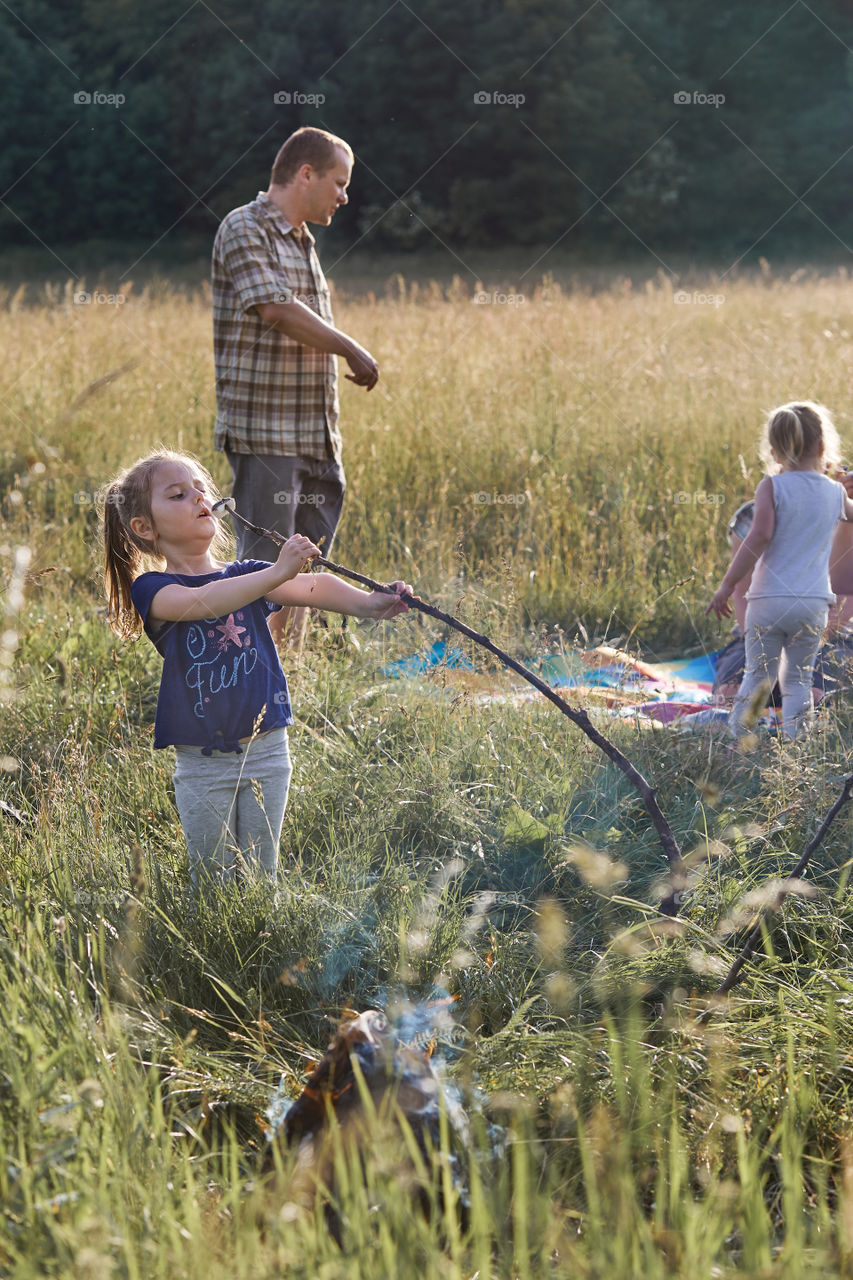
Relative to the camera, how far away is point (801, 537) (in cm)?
368

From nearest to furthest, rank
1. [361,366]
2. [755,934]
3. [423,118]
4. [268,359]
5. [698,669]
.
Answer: [755,934] → [361,366] → [268,359] → [698,669] → [423,118]

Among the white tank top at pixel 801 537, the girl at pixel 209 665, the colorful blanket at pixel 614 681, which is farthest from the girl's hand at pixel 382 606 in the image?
the white tank top at pixel 801 537

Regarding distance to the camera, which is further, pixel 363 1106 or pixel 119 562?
pixel 119 562

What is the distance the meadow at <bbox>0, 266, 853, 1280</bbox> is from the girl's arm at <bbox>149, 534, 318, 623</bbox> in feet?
0.99

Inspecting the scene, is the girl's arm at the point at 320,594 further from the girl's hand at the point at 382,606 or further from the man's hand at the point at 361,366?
the man's hand at the point at 361,366

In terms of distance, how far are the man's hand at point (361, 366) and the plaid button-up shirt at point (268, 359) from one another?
27 centimetres

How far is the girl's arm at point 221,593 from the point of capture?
1.99m

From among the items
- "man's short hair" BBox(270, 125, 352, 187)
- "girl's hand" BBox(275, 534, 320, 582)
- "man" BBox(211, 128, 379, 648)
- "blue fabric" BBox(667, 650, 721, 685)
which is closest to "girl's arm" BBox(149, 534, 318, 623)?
"girl's hand" BBox(275, 534, 320, 582)

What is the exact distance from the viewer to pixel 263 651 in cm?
229

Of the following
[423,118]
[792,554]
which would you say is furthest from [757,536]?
[423,118]

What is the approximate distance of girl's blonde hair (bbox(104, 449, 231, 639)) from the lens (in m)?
2.29

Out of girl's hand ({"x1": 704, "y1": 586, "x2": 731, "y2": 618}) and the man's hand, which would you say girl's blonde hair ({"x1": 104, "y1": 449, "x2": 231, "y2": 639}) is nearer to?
the man's hand

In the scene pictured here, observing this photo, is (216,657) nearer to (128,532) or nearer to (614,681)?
(128,532)

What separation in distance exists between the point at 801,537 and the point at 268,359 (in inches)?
79.2
